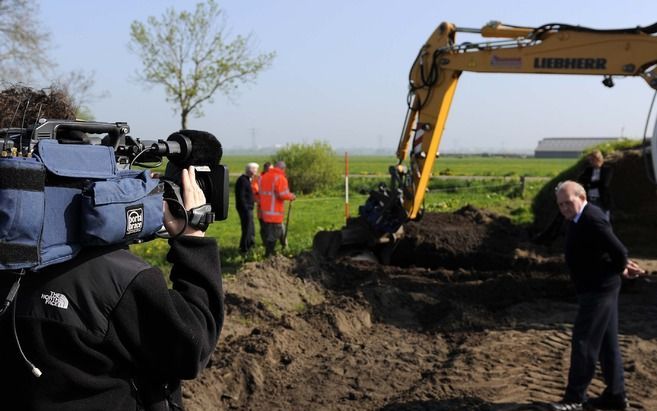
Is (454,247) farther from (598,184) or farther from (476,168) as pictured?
(476,168)

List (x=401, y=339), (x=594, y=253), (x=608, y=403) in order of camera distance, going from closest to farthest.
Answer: (x=594, y=253) → (x=608, y=403) → (x=401, y=339)

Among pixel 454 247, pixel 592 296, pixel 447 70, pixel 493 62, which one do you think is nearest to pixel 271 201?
pixel 454 247

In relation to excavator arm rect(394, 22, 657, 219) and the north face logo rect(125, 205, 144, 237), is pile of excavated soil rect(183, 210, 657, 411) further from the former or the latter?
the north face logo rect(125, 205, 144, 237)

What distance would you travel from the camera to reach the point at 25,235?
5.65 ft

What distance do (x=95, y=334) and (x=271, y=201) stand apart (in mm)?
11473

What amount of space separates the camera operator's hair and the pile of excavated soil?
3731 mm

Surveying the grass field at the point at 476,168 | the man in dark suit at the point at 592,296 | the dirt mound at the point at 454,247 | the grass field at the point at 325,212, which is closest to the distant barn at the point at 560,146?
the grass field at the point at 476,168

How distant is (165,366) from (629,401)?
5200mm

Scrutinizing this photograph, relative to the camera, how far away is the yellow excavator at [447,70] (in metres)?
10.1

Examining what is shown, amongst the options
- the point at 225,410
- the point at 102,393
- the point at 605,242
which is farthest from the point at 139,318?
the point at 605,242

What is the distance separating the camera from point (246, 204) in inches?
555

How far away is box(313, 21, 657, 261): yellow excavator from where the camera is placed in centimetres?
1012

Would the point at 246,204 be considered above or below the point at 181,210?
below

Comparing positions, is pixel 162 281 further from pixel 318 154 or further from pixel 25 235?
pixel 318 154
